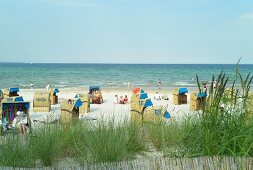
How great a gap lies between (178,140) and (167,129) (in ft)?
1.50

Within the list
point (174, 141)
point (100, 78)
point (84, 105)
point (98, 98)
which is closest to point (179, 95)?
point (98, 98)

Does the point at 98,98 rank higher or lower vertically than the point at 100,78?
lower

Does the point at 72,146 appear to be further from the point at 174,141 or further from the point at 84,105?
A: the point at 84,105

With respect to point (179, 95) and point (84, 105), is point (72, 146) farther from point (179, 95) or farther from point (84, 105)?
point (179, 95)

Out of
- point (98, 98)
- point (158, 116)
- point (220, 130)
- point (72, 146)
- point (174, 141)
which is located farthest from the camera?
point (98, 98)

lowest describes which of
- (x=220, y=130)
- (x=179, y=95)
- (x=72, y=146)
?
(x=179, y=95)

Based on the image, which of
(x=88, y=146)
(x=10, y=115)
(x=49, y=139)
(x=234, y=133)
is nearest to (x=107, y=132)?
(x=88, y=146)

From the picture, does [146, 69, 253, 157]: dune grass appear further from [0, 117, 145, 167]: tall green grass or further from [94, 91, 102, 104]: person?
[94, 91, 102, 104]: person

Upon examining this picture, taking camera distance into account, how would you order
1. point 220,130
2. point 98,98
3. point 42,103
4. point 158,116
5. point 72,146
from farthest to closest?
point 98,98, point 42,103, point 158,116, point 72,146, point 220,130

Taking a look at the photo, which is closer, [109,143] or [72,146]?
[109,143]

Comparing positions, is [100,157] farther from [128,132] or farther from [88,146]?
[128,132]

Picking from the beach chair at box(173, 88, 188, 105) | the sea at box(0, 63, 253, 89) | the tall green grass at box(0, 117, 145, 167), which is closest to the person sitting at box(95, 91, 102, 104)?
the beach chair at box(173, 88, 188, 105)

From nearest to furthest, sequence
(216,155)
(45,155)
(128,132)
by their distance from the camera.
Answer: (216,155) < (45,155) < (128,132)

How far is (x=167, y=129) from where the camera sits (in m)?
3.65
